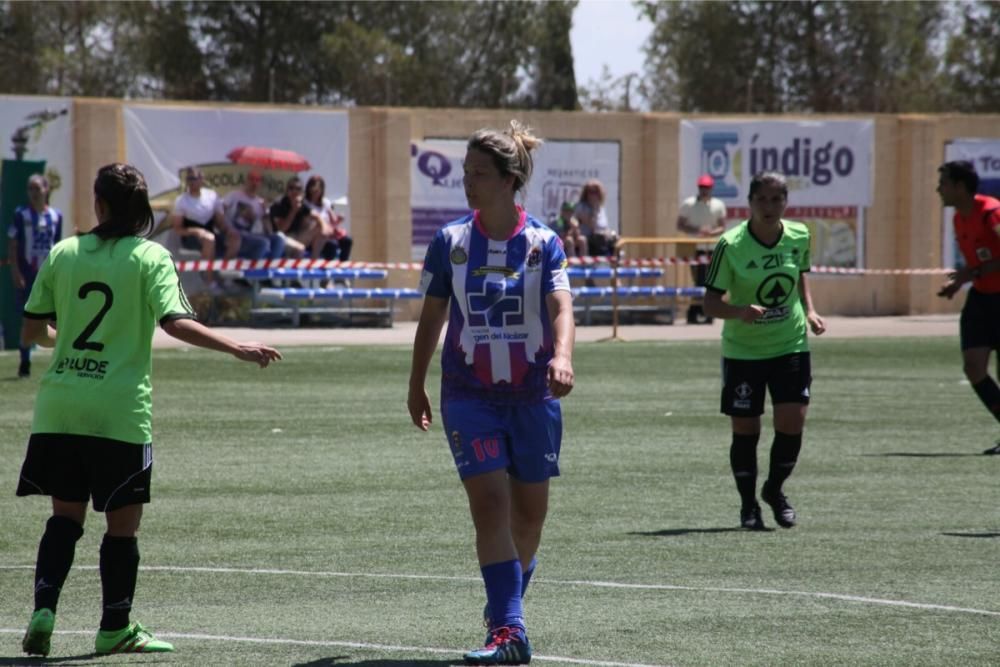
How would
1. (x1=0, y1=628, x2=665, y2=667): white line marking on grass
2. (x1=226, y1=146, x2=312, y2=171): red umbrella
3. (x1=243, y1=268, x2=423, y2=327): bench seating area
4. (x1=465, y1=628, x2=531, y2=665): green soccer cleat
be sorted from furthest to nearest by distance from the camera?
1. (x1=226, y1=146, x2=312, y2=171): red umbrella
2. (x1=243, y1=268, x2=423, y2=327): bench seating area
3. (x1=0, y1=628, x2=665, y2=667): white line marking on grass
4. (x1=465, y1=628, x2=531, y2=665): green soccer cleat

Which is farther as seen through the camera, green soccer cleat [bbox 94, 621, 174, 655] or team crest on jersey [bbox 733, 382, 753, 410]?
team crest on jersey [bbox 733, 382, 753, 410]

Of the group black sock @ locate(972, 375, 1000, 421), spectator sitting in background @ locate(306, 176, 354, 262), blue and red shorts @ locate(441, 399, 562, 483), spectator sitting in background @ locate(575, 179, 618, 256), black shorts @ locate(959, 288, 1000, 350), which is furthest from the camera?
spectator sitting in background @ locate(575, 179, 618, 256)

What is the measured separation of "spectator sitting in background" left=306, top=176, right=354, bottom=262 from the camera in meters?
28.4

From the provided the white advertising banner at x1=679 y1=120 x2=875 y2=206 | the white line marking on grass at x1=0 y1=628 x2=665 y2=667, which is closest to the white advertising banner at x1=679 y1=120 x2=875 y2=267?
the white advertising banner at x1=679 y1=120 x2=875 y2=206

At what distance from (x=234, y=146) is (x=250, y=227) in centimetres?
227

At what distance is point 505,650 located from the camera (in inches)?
246

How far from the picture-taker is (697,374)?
20.9 m

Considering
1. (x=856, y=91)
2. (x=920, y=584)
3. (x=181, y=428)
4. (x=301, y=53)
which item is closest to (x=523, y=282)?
(x=920, y=584)

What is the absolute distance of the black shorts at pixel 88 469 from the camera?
6.52m

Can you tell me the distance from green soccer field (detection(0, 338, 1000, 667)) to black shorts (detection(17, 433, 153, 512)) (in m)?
0.57

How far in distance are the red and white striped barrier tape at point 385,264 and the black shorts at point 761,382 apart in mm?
14339

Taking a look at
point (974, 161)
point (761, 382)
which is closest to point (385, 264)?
point (974, 161)

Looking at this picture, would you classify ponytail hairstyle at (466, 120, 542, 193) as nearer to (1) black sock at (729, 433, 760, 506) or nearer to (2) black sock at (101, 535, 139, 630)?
(2) black sock at (101, 535, 139, 630)

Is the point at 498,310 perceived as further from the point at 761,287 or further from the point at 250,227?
the point at 250,227
